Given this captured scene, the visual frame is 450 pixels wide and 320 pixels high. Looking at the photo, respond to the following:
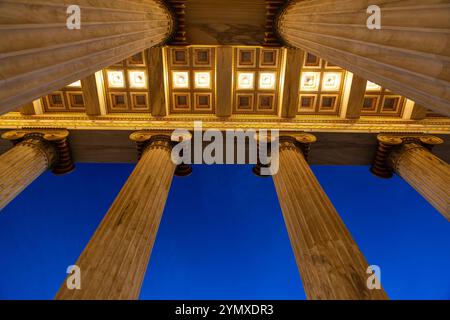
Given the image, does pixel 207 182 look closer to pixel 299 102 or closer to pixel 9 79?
pixel 299 102

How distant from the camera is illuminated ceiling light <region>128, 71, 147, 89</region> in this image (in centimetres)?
1461

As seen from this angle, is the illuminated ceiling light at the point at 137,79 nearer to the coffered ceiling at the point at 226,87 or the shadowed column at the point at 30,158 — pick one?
the coffered ceiling at the point at 226,87

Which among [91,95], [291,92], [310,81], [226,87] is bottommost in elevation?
[91,95]

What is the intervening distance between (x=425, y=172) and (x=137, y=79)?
43.8ft

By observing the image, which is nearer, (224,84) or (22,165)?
(22,165)

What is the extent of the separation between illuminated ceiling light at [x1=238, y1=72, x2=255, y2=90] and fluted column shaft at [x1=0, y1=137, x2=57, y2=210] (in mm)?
9508

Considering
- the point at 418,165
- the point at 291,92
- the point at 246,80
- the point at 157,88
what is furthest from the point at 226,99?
the point at 418,165

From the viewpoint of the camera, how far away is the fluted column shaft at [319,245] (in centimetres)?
563

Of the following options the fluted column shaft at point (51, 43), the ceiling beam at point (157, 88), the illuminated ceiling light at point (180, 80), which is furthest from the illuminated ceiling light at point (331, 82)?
the fluted column shaft at point (51, 43)

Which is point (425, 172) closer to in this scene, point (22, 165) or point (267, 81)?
point (267, 81)

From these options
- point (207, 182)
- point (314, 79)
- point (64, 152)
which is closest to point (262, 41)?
point (314, 79)

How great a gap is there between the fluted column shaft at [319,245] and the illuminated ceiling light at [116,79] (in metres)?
9.89

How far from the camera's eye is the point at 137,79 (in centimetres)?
1472

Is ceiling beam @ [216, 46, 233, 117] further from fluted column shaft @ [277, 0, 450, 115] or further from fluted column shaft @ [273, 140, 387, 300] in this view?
fluted column shaft @ [277, 0, 450, 115]
